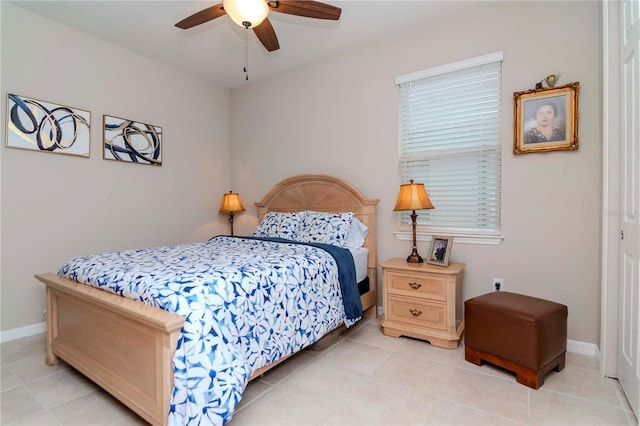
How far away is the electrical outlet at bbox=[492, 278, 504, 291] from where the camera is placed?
263 cm

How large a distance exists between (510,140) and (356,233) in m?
1.52

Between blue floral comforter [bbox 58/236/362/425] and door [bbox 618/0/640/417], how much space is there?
1640mm

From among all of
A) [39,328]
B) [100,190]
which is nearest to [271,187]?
[100,190]

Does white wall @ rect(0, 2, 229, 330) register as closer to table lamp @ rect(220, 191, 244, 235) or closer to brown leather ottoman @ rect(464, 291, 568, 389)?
table lamp @ rect(220, 191, 244, 235)

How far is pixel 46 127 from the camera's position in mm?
2844

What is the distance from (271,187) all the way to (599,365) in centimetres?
340

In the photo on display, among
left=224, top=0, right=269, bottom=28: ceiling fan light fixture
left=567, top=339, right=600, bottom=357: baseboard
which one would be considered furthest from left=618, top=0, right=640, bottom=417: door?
left=224, top=0, right=269, bottom=28: ceiling fan light fixture

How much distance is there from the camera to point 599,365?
2.09 metres

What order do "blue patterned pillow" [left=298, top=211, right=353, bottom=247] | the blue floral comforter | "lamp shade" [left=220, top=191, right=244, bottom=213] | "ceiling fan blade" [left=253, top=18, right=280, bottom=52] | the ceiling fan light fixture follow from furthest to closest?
"lamp shade" [left=220, top=191, right=244, bottom=213] < "blue patterned pillow" [left=298, top=211, right=353, bottom=247] < "ceiling fan blade" [left=253, top=18, right=280, bottom=52] < the ceiling fan light fixture < the blue floral comforter

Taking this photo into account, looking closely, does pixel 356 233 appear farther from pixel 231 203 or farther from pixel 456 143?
pixel 231 203

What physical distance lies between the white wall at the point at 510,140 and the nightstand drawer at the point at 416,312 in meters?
0.49

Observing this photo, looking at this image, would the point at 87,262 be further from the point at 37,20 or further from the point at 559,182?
the point at 559,182

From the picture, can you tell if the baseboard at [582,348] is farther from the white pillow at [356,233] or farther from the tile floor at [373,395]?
the white pillow at [356,233]

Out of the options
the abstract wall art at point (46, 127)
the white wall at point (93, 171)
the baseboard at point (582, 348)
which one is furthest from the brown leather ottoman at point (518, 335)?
the abstract wall art at point (46, 127)
